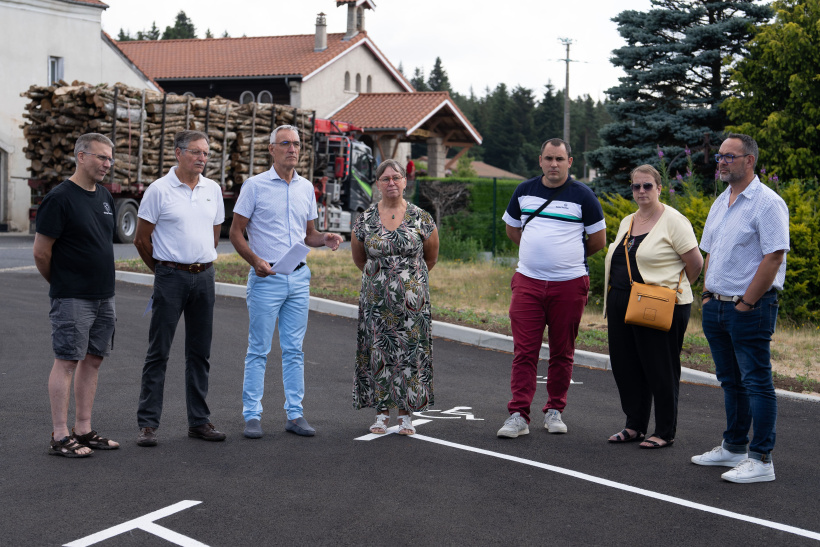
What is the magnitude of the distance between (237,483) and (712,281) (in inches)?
120

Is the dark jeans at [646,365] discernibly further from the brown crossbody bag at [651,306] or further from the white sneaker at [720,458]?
the white sneaker at [720,458]

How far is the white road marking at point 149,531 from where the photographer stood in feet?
13.8

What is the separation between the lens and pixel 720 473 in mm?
5645

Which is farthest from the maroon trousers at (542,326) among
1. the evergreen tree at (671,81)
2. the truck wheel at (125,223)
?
the truck wheel at (125,223)

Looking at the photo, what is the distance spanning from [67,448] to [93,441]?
0.71 feet

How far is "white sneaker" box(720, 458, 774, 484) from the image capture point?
539 cm

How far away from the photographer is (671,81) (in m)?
19.5

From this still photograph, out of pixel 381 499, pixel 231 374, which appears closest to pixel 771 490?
pixel 381 499

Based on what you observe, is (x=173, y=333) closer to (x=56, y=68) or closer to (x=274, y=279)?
(x=274, y=279)

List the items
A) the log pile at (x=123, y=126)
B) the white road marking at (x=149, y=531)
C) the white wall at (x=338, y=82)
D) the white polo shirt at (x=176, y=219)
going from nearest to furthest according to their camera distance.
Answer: the white road marking at (x=149, y=531) < the white polo shirt at (x=176, y=219) < the log pile at (x=123, y=126) < the white wall at (x=338, y=82)

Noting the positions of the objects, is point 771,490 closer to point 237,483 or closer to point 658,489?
point 658,489

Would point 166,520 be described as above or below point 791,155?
below

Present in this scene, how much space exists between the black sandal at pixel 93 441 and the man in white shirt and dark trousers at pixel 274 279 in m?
0.89

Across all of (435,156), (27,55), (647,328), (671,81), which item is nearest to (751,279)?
(647,328)
